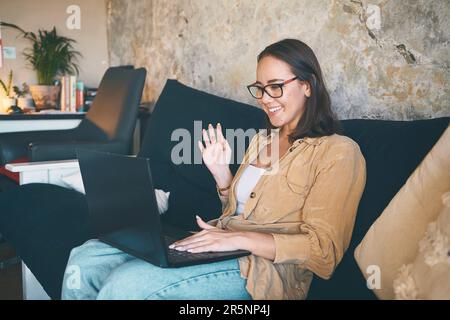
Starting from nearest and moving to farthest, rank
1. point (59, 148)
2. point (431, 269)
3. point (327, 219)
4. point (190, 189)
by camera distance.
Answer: point (431, 269), point (327, 219), point (190, 189), point (59, 148)

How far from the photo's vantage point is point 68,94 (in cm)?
394

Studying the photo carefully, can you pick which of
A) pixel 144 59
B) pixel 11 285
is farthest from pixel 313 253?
pixel 144 59

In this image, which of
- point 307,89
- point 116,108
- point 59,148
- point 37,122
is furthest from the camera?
point 37,122

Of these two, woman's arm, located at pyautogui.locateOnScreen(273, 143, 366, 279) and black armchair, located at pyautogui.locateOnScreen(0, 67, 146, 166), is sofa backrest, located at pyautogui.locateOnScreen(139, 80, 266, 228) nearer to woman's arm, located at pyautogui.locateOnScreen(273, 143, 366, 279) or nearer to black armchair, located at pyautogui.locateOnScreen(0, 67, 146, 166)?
black armchair, located at pyautogui.locateOnScreen(0, 67, 146, 166)

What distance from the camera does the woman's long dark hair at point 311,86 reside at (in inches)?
54.6

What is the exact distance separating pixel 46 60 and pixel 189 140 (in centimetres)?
240

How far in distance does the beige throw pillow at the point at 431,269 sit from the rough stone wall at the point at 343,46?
64 cm

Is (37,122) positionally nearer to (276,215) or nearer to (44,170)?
(44,170)

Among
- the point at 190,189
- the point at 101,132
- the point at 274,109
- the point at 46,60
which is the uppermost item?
the point at 46,60

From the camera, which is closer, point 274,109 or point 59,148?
point 274,109

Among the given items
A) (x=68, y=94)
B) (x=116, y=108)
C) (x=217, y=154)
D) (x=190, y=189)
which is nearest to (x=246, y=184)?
(x=217, y=154)

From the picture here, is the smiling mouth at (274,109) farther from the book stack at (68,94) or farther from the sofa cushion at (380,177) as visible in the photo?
the book stack at (68,94)

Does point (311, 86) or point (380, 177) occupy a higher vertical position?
point (311, 86)

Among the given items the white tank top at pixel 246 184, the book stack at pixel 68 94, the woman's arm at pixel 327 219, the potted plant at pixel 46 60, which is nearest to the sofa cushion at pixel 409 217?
the woman's arm at pixel 327 219
